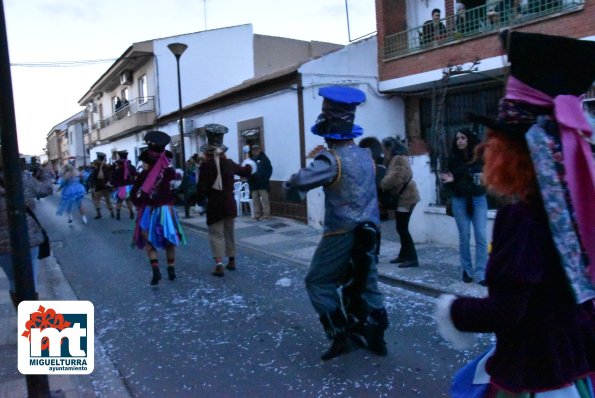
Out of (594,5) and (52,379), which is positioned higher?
(594,5)

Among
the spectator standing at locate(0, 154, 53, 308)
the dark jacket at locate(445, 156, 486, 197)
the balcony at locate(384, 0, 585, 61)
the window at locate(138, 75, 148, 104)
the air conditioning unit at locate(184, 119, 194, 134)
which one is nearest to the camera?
the spectator standing at locate(0, 154, 53, 308)

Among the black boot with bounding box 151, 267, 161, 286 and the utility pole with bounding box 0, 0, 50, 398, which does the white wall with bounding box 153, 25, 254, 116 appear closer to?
the black boot with bounding box 151, 267, 161, 286

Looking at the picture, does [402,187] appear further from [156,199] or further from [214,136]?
[156,199]

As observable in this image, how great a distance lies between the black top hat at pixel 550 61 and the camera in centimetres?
166

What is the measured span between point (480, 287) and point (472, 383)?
180 inches

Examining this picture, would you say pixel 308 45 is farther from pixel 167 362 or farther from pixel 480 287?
pixel 167 362

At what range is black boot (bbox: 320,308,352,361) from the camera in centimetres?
407

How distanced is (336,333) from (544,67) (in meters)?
2.87

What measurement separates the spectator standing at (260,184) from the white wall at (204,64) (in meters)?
9.80

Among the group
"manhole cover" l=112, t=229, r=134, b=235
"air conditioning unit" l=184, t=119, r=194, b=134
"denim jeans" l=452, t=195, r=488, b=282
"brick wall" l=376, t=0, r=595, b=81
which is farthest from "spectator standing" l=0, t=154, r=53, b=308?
"air conditioning unit" l=184, t=119, r=194, b=134

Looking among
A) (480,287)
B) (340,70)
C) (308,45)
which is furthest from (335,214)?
(308,45)

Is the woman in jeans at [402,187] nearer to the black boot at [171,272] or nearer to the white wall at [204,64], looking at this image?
the black boot at [171,272]

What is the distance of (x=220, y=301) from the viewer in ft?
20.2

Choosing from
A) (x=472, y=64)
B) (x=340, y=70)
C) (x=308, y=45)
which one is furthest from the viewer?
(x=308, y=45)
